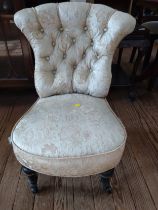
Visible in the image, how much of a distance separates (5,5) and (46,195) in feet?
3.86

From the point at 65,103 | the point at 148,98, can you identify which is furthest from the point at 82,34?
the point at 148,98

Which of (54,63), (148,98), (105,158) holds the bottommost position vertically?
(148,98)

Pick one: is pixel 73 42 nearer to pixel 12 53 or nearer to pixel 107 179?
pixel 12 53

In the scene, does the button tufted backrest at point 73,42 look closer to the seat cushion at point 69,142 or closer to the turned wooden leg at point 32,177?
the seat cushion at point 69,142

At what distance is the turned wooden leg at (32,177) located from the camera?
97 centimetres

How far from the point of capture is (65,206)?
3.35 feet

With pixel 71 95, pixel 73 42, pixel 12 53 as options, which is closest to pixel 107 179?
pixel 71 95

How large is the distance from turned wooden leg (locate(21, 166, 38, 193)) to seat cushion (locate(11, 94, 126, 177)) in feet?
0.33

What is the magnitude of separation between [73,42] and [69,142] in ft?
1.89

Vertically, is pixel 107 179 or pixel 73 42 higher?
pixel 73 42

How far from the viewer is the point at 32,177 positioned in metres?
1.01

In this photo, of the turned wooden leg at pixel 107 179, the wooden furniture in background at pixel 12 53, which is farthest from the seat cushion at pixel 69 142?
the wooden furniture in background at pixel 12 53

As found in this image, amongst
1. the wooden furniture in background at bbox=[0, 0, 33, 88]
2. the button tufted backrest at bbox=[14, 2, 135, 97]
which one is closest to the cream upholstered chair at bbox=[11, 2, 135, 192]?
the button tufted backrest at bbox=[14, 2, 135, 97]

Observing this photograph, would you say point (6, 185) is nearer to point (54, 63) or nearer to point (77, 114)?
point (77, 114)
